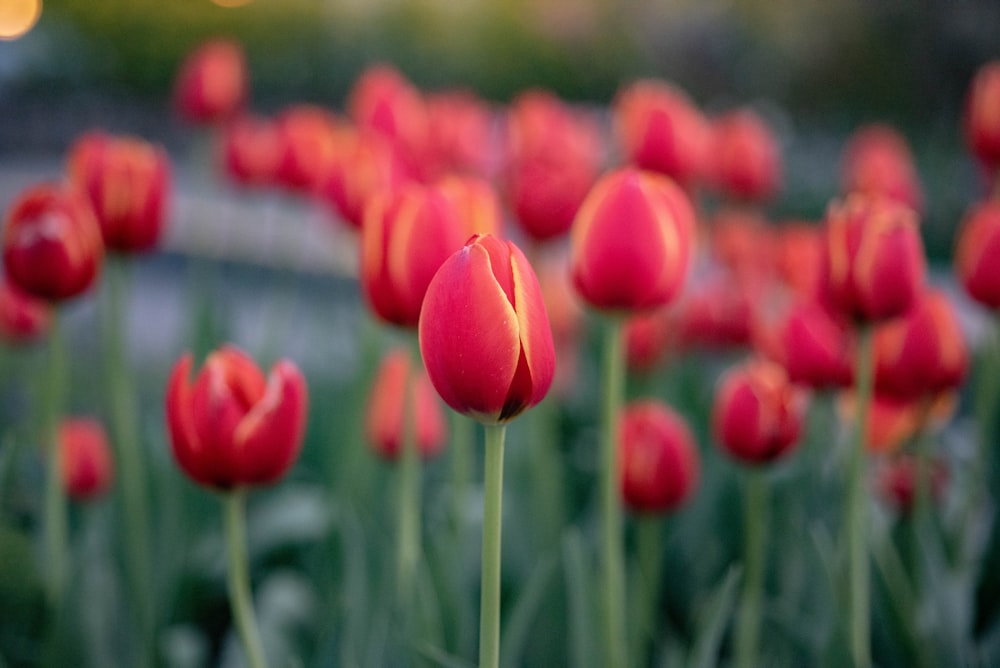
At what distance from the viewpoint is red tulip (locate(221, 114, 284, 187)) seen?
2.16 m

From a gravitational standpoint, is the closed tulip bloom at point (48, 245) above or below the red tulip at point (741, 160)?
below

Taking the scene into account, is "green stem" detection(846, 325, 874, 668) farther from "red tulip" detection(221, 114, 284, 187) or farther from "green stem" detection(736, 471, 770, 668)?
"red tulip" detection(221, 114, 284, 187)

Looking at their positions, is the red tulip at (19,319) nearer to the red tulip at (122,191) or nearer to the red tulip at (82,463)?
the red tulip at (82,463)

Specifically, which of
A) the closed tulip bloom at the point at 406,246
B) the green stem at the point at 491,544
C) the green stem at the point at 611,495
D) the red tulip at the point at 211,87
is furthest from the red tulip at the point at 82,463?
the green stem at the point at 491,544

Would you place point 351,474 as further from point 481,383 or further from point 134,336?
point 134,336

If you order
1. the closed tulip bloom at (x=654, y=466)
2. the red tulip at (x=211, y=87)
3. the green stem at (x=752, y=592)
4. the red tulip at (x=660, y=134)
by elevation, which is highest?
the red tulip at (x=211, y=87)

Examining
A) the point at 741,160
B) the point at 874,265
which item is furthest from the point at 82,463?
the point at 741,160

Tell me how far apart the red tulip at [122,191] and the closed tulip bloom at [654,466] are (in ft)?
2.31

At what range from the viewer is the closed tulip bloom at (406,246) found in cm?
93

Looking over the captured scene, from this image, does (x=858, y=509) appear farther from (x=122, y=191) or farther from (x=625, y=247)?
(x=122, y=191)

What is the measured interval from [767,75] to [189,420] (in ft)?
30.2

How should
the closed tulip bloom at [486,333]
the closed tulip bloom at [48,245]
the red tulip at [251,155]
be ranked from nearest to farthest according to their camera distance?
the closed tulip bloom at [486,333] → the closed tulip bloom at [48,245] → the red tulip at [251,155]

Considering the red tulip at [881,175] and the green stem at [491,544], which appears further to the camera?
the red tulip at [881,175]

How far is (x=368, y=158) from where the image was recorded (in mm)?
1472
